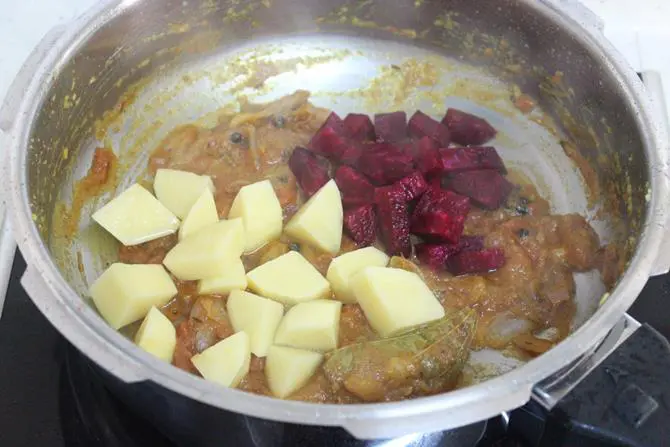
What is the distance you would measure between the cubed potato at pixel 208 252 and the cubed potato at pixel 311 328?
0.23m

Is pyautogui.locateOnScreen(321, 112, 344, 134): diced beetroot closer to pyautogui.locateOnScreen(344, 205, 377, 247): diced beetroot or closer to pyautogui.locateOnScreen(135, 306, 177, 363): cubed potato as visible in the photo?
pyautogui.locateOnScreen(344, 205, 377, 247): diced beetroot

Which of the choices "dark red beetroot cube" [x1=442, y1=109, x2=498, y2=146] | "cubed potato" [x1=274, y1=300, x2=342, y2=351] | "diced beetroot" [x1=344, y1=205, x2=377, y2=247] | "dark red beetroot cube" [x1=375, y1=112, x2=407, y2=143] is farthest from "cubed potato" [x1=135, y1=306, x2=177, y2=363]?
"dark red beetroot cube" [x1=442, y1=109, x2=498, y2=146]

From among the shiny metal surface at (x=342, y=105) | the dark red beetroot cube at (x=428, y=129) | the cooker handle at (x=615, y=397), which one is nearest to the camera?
the shiny metal surface at (x=342, y=105)

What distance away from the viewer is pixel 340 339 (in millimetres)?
1750

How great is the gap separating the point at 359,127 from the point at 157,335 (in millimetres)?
925

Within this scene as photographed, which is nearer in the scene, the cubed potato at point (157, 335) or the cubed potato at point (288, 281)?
the cubed potato at point (157, 335)

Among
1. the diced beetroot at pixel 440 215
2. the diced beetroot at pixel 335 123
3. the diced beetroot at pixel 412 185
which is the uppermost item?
the diced beetroot at pixel 335 123

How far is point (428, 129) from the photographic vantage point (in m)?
2.27

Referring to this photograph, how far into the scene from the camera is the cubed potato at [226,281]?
181cm

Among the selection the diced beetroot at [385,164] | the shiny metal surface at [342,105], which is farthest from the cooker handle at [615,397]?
the diced beetroot at [385,164]

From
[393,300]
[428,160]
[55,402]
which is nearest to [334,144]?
[428,160]

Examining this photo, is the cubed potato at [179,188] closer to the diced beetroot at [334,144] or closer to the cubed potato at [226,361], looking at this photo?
the diced beetroot at [334,144]

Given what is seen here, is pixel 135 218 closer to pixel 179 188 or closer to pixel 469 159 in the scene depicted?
pixel 179 188

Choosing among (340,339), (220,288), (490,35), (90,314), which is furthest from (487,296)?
(90,314)
